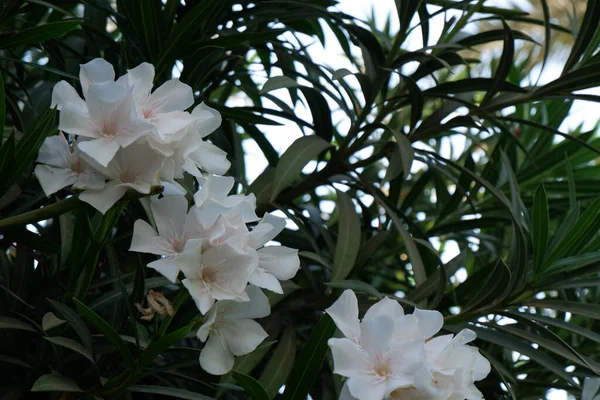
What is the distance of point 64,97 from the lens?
2.04ft

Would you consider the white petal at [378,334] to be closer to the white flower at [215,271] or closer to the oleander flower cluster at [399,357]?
the oleander flower cluster at [399,357]

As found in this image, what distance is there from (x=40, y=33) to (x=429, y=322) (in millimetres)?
555

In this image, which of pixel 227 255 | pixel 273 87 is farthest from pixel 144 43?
pixel 227 255

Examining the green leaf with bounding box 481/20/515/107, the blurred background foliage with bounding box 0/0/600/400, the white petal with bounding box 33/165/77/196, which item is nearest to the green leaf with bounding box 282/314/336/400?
the blurred background foliage with bounding box 0/0/600/400

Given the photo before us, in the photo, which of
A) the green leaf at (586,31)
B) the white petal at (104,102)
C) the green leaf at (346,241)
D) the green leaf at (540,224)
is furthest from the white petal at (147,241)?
the green leaf at (586,31)

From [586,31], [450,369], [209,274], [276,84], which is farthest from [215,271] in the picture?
[586,31]

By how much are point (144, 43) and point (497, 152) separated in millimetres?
668

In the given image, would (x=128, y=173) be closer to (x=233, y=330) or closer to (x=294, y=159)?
(x=233, y=330)

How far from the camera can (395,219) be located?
100cm

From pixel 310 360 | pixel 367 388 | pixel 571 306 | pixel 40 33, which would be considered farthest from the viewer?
pixel 571 306

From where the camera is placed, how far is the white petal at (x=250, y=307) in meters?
0.65

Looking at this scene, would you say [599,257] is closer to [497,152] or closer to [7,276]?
[497,152]

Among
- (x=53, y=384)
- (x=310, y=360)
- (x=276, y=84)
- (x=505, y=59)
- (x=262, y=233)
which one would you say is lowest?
(x=53, y=384)

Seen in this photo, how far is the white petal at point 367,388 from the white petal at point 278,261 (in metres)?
0.12
